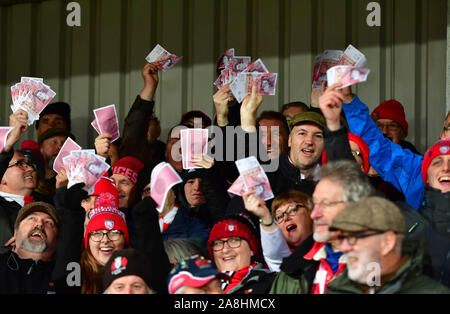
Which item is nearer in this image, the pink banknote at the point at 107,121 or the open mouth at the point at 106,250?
the open mouth at the point at 106,250

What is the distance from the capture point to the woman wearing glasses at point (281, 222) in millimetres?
5410

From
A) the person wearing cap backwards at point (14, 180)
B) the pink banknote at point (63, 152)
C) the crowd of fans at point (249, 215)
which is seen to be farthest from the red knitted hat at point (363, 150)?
the person wearing cap backwards at point (14, 180)

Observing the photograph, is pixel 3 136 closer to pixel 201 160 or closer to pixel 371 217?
pixel 201 160

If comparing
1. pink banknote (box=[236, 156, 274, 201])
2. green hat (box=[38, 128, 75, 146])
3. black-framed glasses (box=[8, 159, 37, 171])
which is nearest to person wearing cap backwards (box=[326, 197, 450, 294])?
pink banknote (box=[236, 156, 274, 201])

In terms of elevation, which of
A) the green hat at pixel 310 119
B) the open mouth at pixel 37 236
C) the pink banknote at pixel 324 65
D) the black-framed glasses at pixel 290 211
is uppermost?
the pink banknote at pixel 324 65

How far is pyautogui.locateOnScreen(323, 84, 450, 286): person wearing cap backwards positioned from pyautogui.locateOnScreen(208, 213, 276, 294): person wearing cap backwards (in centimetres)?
94

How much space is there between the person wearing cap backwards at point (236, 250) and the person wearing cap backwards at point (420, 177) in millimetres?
940

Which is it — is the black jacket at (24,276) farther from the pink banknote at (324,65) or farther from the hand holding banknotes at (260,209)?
the pink banknote at (324,65)

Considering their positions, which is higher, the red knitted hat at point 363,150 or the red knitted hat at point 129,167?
the red knitted hat at point 363,150

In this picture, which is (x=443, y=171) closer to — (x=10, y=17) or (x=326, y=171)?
(x=326, y=171)

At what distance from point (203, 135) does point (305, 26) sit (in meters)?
2.28

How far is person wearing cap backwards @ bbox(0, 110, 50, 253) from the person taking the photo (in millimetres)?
6660

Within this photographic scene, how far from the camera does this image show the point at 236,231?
564 cm
